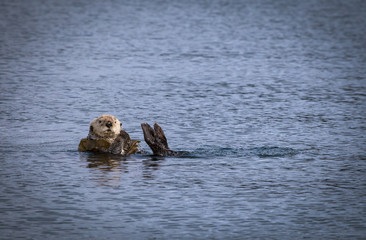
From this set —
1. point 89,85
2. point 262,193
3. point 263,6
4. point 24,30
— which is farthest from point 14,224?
point 263,6

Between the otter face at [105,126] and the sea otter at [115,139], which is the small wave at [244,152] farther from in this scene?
the otter face at [105,126]

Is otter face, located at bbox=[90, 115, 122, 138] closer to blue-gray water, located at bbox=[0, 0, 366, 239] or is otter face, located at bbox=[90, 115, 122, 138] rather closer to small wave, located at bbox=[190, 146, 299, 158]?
blue-gray water, located at bbox=[0, 0, 366, 239]

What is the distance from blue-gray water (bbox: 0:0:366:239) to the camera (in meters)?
8.44

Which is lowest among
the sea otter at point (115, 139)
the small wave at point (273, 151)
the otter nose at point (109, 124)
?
the small wave at point (273, 151)

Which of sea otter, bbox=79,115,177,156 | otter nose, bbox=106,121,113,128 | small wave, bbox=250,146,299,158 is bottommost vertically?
small wave, bbox=250,146,299,158

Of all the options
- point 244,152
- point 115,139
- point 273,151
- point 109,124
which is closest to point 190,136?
point 244,152

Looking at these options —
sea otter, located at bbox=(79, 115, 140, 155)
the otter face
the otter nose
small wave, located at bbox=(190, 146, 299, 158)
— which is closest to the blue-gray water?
small wave, located at bbox=(190, 146, 299, 158)

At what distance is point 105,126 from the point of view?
428 inches

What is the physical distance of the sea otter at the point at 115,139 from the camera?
10.9 meters

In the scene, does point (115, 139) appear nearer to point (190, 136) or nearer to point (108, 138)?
point (108, 138)

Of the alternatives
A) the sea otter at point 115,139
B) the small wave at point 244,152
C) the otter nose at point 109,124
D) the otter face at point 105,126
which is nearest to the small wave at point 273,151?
the small wave at point 244,152

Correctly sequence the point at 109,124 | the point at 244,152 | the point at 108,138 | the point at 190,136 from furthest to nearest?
the point at 190,136
the point at 244,152
the point at 108,138
the point at 109,124

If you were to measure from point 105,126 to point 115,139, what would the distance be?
0.39 m

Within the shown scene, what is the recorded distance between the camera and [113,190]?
9531mm
